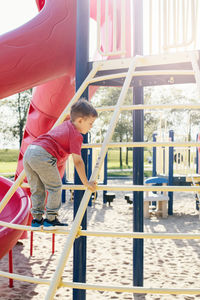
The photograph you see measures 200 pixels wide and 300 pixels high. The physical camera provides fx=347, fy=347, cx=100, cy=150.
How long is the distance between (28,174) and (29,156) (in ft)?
0.51

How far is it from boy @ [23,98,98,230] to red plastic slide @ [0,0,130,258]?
1.61 m

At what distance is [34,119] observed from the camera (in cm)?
579

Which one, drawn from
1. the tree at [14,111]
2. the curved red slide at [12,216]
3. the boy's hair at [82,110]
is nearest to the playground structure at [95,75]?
the boy's hair at [82,110]

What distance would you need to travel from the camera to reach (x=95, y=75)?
3725 mm

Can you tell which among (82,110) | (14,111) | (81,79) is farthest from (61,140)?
(14,111)

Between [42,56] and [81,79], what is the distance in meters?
1.33

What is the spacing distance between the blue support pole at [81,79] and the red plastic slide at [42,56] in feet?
3.29

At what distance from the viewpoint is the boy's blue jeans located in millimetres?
2463

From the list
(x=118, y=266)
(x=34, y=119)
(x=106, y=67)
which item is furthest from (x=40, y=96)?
(x=118, y=266)

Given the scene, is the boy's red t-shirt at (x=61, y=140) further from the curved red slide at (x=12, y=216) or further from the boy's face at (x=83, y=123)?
the curved red slide at (x=12, y=216)

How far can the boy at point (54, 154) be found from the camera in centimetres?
243

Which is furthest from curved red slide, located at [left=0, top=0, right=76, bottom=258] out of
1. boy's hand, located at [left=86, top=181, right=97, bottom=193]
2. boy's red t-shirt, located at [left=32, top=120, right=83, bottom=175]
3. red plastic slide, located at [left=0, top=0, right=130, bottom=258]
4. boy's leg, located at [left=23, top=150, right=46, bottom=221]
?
boy's hand, located at [left=86, top=181, right=97, bottom=193]

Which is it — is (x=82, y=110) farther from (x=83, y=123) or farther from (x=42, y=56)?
(x=42, y=56)

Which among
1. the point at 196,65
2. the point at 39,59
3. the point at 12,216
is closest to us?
the point at 196,65
